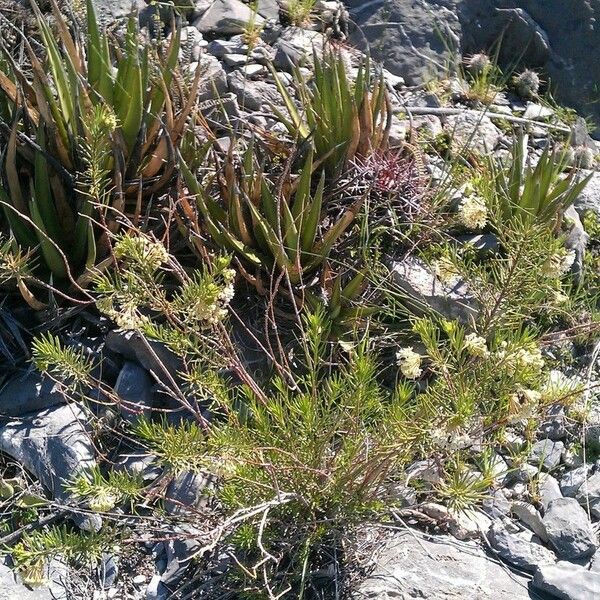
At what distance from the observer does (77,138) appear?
3531 mm

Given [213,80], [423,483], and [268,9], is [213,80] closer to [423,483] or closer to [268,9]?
[268,9]

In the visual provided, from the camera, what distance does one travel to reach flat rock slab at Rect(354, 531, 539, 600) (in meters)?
2.89

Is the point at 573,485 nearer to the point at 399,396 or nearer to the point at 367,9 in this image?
the point at 399,396

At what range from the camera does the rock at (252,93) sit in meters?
4.57

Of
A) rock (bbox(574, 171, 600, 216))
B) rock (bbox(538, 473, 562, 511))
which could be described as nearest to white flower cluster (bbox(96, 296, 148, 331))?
rock (bbox(538, 473, 562, 511))

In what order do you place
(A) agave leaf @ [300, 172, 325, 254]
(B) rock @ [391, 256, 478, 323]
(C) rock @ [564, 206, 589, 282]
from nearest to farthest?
1. (A) agave leaf @ [300, 172, 325, 254]
2. (B) rock @ [391, 256, 478, 323]
3. (C) rock @ [564, 206, 589, 282]

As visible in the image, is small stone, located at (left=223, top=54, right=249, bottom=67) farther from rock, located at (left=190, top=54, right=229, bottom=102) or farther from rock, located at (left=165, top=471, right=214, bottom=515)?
rock, located at (left=165, top=471, right=214, bottom=515)

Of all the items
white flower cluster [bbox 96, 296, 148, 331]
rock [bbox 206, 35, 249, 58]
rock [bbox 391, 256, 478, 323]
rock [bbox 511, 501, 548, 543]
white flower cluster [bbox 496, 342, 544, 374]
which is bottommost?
rock [bbox 511, 501, 548, 543]

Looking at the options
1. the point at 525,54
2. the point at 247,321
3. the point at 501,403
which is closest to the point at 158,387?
the point at 247,321

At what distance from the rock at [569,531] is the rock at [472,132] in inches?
76.1

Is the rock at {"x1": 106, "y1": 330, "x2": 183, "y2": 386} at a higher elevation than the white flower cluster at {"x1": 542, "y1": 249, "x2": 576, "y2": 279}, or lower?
lower

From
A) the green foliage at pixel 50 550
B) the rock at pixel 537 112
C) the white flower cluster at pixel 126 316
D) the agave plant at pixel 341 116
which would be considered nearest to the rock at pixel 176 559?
the green foliage at pixel 50 550

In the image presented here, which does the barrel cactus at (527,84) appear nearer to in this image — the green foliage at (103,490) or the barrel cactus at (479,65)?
the barrel cactus at (479,65)

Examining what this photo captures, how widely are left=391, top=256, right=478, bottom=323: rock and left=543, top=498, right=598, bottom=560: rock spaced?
870mm
